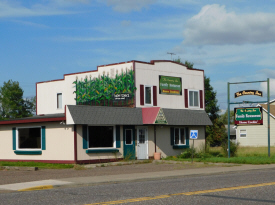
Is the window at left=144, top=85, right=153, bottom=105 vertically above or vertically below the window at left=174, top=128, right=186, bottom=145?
above

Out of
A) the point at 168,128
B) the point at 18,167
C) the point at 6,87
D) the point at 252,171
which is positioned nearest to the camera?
the point at 252,171

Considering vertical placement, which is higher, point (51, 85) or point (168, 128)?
point (51, 85)

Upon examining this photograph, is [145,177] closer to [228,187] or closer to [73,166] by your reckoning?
[228,187]

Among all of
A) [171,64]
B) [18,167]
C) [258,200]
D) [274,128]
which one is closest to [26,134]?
[18,167]

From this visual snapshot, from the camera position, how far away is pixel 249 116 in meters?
29.8

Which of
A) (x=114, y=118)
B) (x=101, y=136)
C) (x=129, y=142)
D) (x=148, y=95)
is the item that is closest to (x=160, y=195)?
(x=101, y=136)

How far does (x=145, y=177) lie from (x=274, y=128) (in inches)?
1606

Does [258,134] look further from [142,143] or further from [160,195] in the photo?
[160,195]

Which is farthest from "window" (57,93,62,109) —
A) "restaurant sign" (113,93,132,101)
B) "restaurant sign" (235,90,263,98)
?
"restaurant sign" (235,90,263,98)

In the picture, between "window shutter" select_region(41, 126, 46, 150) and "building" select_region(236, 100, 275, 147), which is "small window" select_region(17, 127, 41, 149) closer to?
"window shutter" select_region(41, 126, 46, 150)

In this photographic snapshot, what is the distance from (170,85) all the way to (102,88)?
5.29 meters

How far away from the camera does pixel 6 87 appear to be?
76688 mm

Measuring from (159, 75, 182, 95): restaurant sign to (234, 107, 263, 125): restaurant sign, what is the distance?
18.9 ft

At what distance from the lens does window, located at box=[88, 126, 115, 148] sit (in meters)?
28.2
